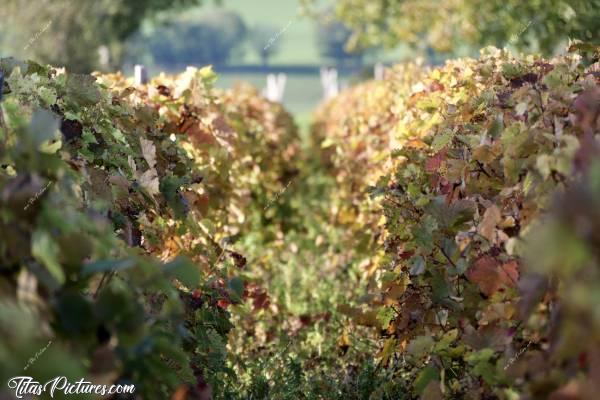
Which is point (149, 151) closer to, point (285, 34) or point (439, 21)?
point (439, 21)

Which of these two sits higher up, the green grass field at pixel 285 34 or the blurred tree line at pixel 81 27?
the blurred tree line at pixel 81 27

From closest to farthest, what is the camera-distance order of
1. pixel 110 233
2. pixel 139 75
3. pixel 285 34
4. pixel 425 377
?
pixel 110 233 → pixel 425 377 → pixel 139 75 → pixel 285 34

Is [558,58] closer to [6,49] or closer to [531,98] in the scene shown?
[531,98]

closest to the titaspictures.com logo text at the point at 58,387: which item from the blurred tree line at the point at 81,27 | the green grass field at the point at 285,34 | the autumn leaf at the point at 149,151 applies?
the autumn leaf at the point at 149,151

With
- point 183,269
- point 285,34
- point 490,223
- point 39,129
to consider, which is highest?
point 39,129

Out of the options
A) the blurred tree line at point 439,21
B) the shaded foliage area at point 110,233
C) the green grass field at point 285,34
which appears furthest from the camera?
the green grass field at point 285,34

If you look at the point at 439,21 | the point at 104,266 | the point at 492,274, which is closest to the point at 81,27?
the point at 439,21

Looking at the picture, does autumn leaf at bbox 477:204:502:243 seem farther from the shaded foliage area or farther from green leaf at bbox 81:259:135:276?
green leaf at bbox 81:259:135:276

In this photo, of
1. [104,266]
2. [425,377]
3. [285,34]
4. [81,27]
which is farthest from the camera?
[285,34]

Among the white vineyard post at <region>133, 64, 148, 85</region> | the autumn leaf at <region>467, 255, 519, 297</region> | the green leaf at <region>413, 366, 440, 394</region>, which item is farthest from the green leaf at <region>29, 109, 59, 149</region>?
the white vineyard post at <region>133, 64, 148, 85</region>

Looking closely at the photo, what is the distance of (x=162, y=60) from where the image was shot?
3760 inches

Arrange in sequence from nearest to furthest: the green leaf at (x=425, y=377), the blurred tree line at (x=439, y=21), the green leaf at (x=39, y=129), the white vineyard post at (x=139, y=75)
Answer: the green leaf at (x=39, y=129) → the green leaf at (x=425, y=377) → the white vineyard post at (x=139, y=75) → the blurred tree line at (x=439, y=21)

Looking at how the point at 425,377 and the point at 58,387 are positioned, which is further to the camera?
the point at 425,377

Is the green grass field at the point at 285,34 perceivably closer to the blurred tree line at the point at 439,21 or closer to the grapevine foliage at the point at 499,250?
the blurred tree line at the point at 439,21
